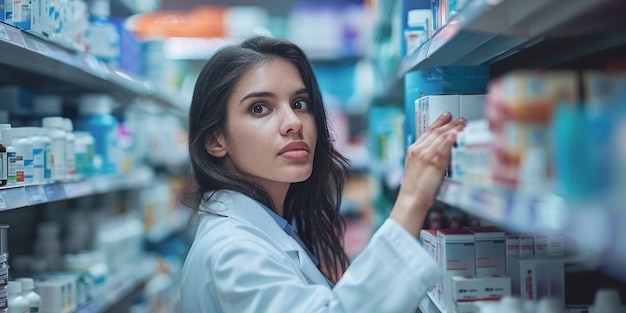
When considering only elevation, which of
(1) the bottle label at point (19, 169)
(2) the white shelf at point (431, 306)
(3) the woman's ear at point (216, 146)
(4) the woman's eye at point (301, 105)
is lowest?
(2) the white shelf at point (431, 306)

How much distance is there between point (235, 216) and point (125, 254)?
65.6 inches

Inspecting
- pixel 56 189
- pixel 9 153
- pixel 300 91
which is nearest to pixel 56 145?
pixel 56 189

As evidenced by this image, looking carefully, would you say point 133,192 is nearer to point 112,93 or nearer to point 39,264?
point 112,93

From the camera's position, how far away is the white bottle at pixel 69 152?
2305 mm

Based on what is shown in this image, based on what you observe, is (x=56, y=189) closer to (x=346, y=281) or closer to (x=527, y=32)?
(x=346, y=281)

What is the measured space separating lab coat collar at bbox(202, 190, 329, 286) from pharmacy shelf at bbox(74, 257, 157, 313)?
0.91 meters

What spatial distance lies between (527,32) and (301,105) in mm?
807

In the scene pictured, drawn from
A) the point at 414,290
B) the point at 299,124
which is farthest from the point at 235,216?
the point at 414,290

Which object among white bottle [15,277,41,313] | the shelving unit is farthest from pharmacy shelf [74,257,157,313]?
white bottle [15,277,41,313]

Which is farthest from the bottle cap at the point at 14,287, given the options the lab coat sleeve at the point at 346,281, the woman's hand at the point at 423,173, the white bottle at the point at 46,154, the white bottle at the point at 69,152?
the woman's hand at the point at 423,173

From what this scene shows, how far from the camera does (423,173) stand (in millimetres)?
1391

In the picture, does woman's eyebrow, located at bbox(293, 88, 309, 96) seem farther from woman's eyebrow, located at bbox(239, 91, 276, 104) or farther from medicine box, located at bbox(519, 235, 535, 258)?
medicine box, located at bbox(519, 235, 535, 258)

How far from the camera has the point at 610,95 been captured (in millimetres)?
871

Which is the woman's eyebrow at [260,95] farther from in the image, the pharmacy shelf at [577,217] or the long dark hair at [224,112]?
the pharmacy shelf at [577,217]
